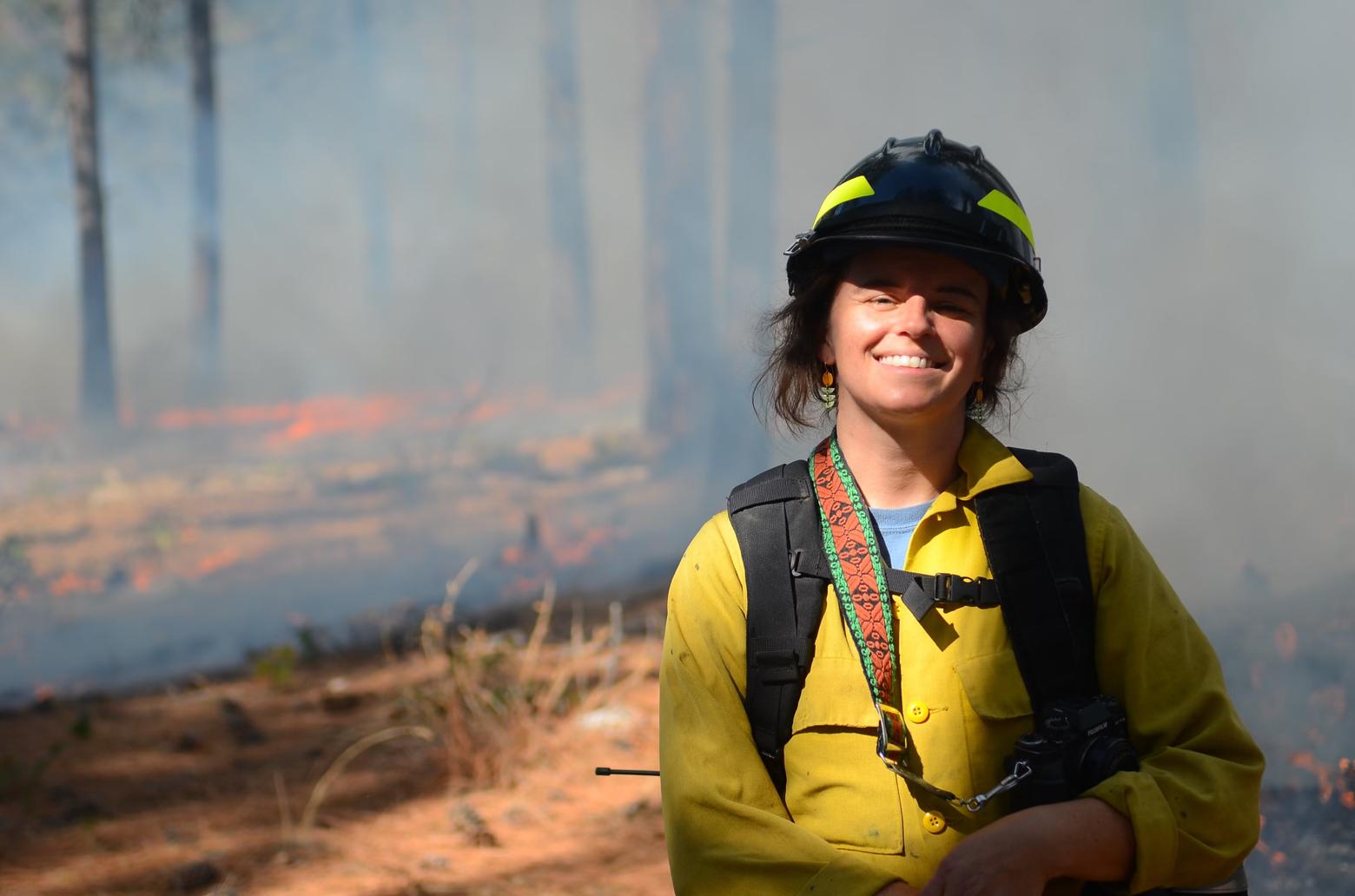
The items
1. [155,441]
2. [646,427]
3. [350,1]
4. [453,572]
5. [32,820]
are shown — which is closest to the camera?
[32,820]

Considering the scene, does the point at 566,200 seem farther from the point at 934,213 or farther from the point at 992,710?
the point at 992,710

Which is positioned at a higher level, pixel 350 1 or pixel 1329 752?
pixel 350 1

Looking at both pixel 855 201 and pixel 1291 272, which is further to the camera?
pixel 1291 272

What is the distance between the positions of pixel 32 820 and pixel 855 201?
4.34 meters

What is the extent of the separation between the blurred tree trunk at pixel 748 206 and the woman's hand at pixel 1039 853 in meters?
10.3

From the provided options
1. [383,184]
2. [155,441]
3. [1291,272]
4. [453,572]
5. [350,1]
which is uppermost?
[350,1]

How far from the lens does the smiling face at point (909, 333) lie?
195cm

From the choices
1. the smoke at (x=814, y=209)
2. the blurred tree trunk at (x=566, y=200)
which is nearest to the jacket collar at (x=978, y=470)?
the smoke at (x=814, y=209)

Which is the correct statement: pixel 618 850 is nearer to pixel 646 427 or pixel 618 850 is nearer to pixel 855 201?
pixel 855 201

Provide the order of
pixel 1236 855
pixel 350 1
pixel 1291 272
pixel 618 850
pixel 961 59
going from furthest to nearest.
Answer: pixel 350 1 < pixel 961 59 < pixel 1291 272 < pixel 618 850 < pixel 1236 855

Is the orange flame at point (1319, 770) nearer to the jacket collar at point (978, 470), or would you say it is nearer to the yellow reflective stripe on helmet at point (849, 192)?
the jacket collar at point (978, 470)

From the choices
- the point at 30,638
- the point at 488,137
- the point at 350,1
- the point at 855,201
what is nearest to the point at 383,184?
the point at 488,137

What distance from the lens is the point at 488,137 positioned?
20.1 metres

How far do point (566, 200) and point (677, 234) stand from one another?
4959mm
